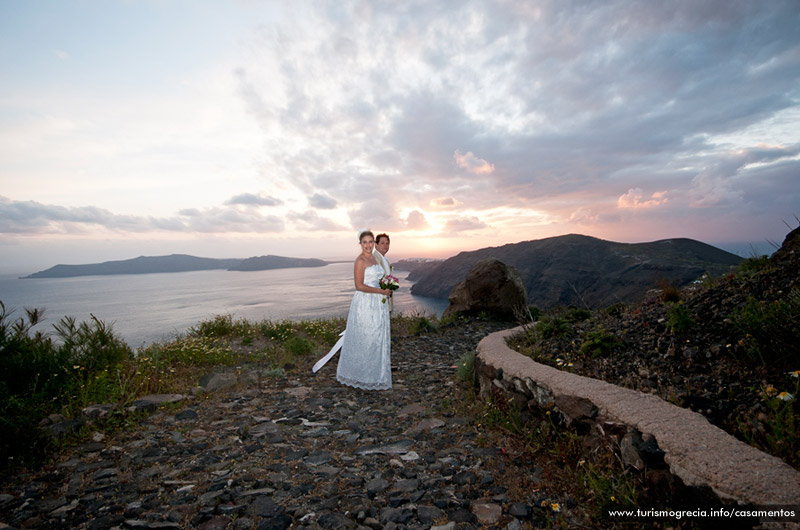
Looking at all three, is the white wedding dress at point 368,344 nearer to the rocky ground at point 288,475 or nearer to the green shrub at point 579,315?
the rocky ground at point 288,475

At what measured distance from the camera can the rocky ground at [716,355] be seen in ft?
9.64

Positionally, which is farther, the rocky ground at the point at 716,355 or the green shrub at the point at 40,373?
the green shrub at the point at 40,373

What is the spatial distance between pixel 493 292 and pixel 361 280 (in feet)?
23.9

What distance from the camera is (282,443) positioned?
443 cm

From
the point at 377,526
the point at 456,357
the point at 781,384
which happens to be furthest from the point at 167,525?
the point at 456,357

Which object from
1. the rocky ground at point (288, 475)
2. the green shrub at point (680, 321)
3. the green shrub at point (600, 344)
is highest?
the green shrub at point (680, 321)

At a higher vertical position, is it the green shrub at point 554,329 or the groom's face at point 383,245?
the groom's face at point 383,245

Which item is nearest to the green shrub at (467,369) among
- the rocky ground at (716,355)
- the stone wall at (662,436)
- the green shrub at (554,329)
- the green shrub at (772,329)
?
the rocky ground at (716,355)

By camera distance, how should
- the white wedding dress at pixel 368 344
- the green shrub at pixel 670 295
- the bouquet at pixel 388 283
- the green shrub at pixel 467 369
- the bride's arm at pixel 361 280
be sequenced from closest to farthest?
the green shrub at pixel 670 295 < the green shrub at pixel 467 369 < the white wedding dress at pixel 368 344 < the bride's arm at pixel 361 280 < the bouquet at pixel 388 283

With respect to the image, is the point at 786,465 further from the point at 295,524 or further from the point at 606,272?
the point at 606,272

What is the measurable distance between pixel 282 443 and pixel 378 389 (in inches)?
100

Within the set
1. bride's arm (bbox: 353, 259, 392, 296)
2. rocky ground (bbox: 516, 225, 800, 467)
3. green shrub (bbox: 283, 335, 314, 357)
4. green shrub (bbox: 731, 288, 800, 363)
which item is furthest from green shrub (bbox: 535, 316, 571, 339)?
green shrub (bbox: 283, 335, 314, 357)

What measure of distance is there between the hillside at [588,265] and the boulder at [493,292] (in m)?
13.6

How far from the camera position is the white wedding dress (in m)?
6.84
